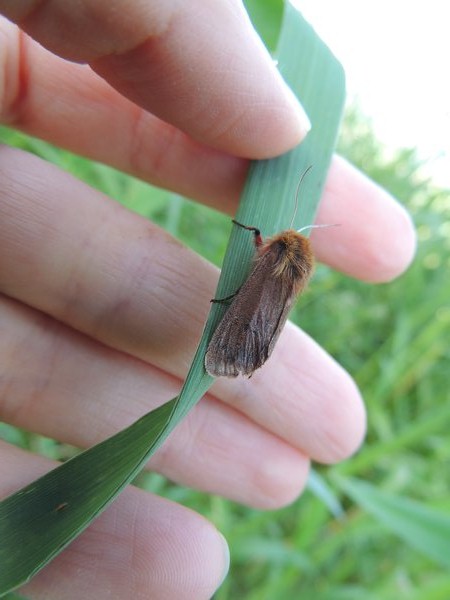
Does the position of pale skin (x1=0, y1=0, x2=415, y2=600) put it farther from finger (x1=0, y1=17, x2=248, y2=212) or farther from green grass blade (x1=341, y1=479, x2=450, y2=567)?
green grass blade (x1=341, y1=479, x2=450, y2=567)

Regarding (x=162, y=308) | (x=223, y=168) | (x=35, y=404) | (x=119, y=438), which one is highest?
(x=223, y=168)

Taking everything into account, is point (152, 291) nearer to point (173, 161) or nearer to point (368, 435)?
point (173, 161)

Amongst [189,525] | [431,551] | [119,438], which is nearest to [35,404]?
[189,525]

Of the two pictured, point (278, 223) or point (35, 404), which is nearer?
point (278, 223)

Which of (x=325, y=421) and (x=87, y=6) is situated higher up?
(x=87, y=6)

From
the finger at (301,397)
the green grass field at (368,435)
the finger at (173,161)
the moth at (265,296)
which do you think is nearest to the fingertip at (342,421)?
the finger at (301,397)

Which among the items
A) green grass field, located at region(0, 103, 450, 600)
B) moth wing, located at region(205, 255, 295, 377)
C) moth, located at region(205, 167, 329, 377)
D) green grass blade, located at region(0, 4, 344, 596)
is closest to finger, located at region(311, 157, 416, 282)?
green grass blade, located at region(0, 4, 344, 596)

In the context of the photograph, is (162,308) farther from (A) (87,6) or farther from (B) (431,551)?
(B) (431,551)

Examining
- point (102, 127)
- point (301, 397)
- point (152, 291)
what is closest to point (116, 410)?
point (152, 291)
